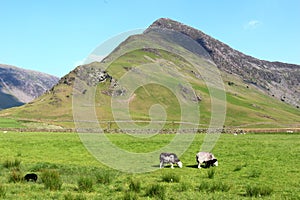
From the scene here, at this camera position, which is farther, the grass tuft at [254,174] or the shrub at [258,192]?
the grass tuft at [254,174]

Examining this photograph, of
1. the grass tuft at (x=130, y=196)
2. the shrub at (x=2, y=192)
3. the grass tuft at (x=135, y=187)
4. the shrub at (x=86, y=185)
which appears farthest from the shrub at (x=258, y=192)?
the shrub at (x=2, y=192)

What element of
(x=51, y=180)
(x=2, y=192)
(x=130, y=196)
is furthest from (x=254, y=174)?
(x=2, y=192)

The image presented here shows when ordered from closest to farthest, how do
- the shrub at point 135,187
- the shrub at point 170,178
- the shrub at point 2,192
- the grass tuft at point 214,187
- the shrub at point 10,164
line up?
the shrub at point 2,192 < the shrub at point 135,187 < the grass tuft at point 214,187 < the shrub at point 170,178 < the shrub at point 10,164

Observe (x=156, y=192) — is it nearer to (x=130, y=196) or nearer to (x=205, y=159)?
(x=130, y=196)

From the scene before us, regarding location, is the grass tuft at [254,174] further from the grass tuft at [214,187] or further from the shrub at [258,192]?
the shrub at [258,192]

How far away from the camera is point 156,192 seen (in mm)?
16781

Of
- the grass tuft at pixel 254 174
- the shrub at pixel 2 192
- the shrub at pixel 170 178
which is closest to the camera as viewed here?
the shrub at pixel 2 192

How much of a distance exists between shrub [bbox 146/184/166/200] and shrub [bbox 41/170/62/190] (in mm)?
4825

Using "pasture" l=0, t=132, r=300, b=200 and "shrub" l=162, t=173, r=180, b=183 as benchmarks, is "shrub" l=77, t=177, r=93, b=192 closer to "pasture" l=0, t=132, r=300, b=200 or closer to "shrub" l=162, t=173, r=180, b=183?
"pasture" l=0, t=132, r=300, b=200

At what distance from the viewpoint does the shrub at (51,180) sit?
17.9 m

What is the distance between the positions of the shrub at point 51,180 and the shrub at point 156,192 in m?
4.82

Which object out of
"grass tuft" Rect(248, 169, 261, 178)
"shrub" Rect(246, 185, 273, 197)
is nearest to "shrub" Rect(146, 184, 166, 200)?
"shrub" Rect(246, 185, 273, 197)

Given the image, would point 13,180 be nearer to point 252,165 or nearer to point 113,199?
point 113,199

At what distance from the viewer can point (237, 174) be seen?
2431cm
